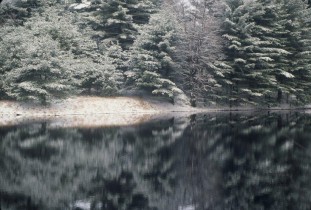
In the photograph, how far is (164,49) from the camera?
3538cm

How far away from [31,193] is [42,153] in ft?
16.5

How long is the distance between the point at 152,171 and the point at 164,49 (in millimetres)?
25244

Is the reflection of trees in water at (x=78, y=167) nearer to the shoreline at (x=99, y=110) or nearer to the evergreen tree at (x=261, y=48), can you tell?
the shoreline at (x=99, y=110)

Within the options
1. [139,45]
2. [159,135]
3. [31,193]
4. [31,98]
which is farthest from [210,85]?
[31,193]

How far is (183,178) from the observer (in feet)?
34.2

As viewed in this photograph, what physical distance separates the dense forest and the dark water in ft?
42.9

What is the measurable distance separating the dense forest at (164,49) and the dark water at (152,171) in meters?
13.1

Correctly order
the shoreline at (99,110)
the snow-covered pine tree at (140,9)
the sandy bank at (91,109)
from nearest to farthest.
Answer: the shoreline at (99,110) < the sandy bank at (91,109) < the snow-covered pine tree at (140,9)

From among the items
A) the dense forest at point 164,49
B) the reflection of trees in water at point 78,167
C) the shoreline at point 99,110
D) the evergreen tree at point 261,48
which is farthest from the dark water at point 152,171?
the evergreen tree at point 261,48

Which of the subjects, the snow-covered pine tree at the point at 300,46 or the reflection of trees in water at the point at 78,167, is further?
the snow-covered pine tree at the point at 300,46

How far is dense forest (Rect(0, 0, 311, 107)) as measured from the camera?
1204 inches

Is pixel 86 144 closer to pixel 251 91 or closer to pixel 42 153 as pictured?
pixel 42 153

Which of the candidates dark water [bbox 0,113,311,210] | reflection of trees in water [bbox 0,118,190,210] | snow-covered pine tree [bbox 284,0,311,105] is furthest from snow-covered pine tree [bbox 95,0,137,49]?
dark water [bbox 0,113,311,210]

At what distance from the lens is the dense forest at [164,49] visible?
3058cm
